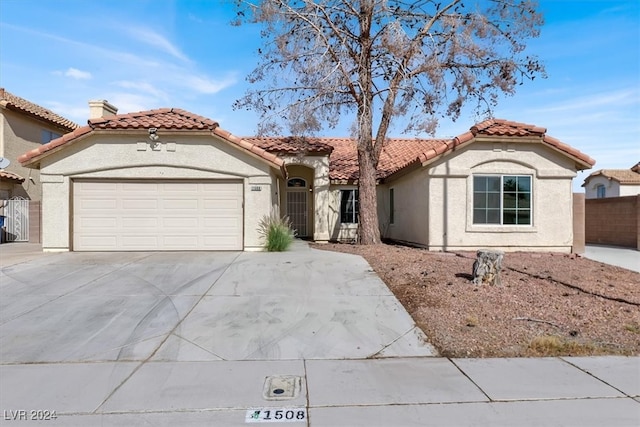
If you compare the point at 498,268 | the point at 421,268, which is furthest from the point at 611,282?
the point at 421,268

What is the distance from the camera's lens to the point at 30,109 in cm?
2128

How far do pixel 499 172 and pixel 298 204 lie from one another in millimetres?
9149

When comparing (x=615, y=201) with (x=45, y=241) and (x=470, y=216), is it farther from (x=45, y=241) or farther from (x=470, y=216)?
(x=45, y=241)

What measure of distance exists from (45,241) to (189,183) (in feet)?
15.2

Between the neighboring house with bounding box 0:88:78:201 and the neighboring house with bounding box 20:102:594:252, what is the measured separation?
8.86 meters

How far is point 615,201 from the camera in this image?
16.9 m

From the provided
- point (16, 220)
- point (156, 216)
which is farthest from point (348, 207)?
point (16, 220)

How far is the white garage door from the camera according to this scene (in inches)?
499

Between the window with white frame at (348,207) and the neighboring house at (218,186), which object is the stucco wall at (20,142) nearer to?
the neighboring house at (218,186)

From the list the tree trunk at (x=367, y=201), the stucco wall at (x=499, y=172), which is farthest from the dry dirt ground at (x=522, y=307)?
the tree trunk at (x=367, y=201)

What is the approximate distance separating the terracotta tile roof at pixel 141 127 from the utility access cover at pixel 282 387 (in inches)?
357

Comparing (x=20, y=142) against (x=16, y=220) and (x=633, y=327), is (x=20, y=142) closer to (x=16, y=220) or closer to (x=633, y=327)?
(x=16, y=220)

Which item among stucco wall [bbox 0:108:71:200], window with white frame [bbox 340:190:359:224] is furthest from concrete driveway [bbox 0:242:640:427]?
stucco wall [bbox 0:108:71:200]

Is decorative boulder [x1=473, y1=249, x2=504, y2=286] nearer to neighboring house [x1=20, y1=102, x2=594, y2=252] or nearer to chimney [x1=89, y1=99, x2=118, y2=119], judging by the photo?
neighboring house [x1=20, y1=102, x2=594, y2=252]
